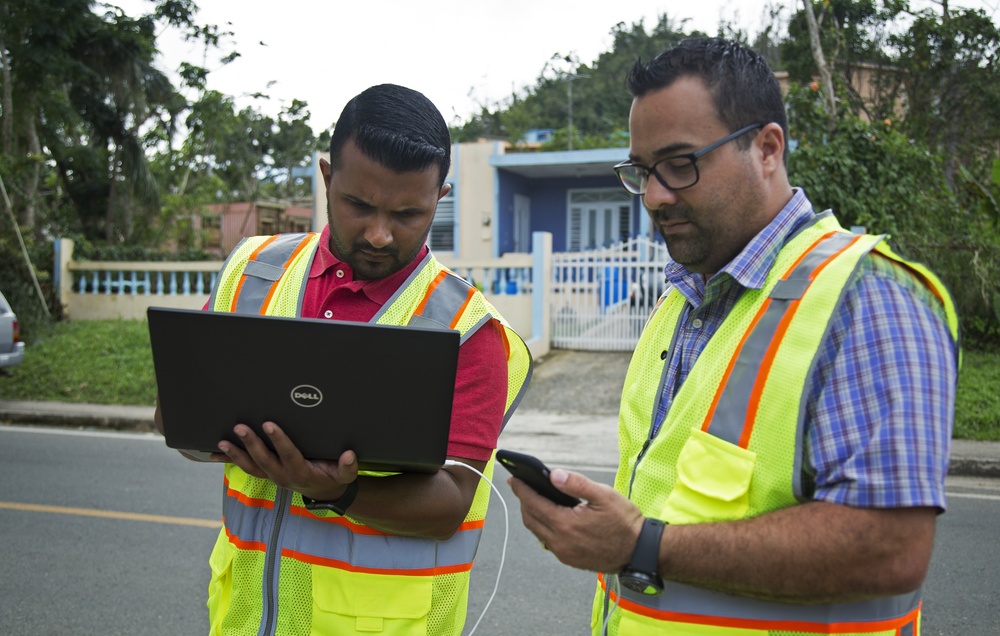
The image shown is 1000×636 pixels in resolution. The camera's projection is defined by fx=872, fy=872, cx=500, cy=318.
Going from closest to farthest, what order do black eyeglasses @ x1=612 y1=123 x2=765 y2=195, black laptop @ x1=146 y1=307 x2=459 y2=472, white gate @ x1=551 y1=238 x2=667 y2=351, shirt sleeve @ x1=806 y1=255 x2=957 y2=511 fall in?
shirt sleeve @ x1=806 y1=255 x2=957 y2=511, black laptop @ x1=146 y1=307 x2=459 y2=472, black eyeglasses @ x1=612 y1=123 x2=765 y2=195, white gate @ x1=551 y1=238 x2=667 y2=351

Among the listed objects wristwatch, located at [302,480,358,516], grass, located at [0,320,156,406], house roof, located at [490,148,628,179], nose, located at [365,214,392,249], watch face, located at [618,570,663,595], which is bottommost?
grass, located at [0,320,156,406]

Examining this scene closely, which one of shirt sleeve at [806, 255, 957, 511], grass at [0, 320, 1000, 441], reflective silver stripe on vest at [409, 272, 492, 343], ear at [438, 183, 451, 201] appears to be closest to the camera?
shirt sleeve at [806, 255, 957, 511]

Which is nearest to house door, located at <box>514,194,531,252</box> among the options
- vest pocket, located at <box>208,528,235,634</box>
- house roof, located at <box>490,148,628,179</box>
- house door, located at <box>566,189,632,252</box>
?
house roof, located at <box>490,148,628,179</box>

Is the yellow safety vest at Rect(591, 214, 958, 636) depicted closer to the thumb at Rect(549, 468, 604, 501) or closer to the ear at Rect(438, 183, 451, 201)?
the thumb at Rect(549, 468, 604, 501)

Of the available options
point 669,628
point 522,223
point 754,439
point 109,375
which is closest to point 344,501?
point 669,628

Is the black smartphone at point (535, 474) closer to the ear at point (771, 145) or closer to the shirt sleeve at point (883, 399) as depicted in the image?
the shirt sleeve at point (883, 399)

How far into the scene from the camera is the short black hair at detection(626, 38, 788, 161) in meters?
1.63

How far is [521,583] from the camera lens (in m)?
4.61

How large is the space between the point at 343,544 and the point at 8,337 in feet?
28.8

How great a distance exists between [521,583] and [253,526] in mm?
2928

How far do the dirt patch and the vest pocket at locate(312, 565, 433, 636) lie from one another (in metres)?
7.22

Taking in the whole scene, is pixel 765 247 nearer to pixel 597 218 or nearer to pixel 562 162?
pixel 562 162

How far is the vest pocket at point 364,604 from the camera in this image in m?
1.82

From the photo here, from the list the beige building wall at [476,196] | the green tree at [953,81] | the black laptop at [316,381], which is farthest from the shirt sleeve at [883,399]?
the beige building wall at [476,196]
